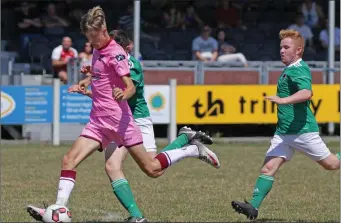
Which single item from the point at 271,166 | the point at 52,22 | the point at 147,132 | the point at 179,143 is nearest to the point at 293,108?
the point at 271,166

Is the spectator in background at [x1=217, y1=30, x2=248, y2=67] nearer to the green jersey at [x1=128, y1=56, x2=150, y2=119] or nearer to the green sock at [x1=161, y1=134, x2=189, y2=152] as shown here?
the green sock at [x1=161, y1=134, x2=189, y2=152]

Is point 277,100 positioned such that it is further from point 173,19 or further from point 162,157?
point 173,19

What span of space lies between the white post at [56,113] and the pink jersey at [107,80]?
11067mm

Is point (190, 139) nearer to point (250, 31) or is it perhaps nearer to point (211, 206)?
point (211, 206)

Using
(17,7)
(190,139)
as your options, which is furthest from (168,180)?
(17,7)

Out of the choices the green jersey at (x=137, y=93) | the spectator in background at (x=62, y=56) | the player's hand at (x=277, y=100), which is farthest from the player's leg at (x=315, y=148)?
the spectator in background at (x=62, y=56)

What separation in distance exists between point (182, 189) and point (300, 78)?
360cm

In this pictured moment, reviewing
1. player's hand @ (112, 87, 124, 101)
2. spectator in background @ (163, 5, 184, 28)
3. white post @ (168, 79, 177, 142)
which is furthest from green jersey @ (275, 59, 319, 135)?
spectator in background @ (163, 5, 184, 28)

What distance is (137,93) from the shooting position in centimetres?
1005

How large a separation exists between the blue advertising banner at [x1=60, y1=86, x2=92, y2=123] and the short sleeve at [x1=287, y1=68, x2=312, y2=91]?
35.0 ft

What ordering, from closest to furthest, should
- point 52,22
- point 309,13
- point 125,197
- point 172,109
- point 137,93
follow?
point 125,197
point 137,93
point 172,109
point 52,22
point 309,13

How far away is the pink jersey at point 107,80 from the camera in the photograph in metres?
9.01

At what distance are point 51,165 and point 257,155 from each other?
4.05 meters

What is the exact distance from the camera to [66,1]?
26.1 meters
